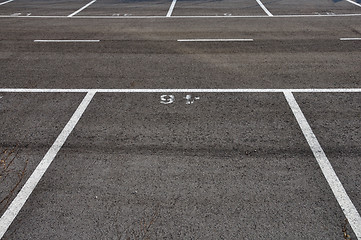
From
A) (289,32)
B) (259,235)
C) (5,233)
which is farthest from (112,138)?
(289,32)

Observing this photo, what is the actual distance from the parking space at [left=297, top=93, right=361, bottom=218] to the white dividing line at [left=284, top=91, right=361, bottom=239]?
7cm

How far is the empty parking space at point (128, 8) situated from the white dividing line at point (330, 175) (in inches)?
364

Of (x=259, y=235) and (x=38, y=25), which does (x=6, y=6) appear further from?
(x=259, y=235)

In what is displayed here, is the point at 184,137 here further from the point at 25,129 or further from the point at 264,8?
the point at 264,8

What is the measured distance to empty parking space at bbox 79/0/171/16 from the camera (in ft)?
48.4

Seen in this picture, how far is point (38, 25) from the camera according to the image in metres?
13.0

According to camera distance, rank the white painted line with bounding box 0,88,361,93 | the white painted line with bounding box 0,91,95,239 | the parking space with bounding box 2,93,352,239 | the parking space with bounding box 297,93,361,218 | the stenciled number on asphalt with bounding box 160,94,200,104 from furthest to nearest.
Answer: the white painted line with bounding box 0,88,361,93 < the stenciled number on asphalt with bounding box 160,94,200,104 < the parking space with bounding box 297,93,361,218 < the white painted line with bounding box 0,91,95,239 < the parking space with bounding box 2,93,352,239

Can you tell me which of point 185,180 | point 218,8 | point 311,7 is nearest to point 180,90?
point 185,180

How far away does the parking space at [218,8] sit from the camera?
1445cm

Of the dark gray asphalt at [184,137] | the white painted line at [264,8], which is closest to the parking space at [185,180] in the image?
the dark gray asphalt at [184,137]

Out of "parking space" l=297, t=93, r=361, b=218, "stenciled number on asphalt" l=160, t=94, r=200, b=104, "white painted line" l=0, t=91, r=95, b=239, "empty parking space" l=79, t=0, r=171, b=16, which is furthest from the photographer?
"empty parking space" l=79, t=0, r=171, b=16

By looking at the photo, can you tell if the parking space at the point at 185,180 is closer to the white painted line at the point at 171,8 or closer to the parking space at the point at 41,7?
the white painted line at the point at 171,8

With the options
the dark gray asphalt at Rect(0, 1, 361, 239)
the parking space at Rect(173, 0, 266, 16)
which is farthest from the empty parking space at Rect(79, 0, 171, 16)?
the dark gray asphalt at Rect(0, 1, 361, 239)

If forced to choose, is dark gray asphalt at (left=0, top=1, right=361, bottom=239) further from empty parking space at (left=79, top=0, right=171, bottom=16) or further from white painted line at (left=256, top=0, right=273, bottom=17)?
empty parking space at (left=79, top=0, right=171, bottom=16)
